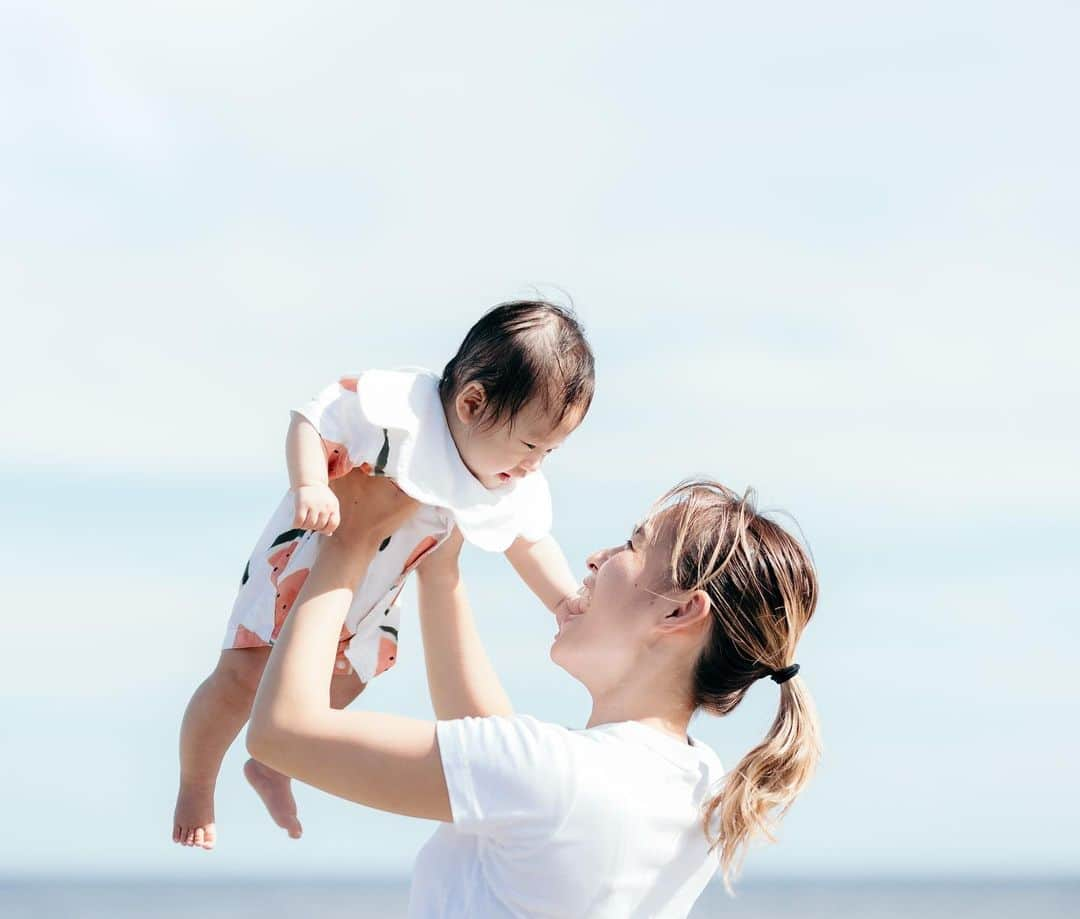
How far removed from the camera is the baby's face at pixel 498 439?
11.0 feet

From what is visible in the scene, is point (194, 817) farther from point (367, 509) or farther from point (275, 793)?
point (367, 509)

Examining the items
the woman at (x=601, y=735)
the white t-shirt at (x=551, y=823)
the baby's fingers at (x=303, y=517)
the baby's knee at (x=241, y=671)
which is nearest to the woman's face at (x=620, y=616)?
the woman at (x=601, y=735)

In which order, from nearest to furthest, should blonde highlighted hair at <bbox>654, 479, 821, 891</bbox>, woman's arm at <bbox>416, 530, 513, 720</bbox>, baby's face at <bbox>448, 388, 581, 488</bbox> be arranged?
blonde highlighted hair at <bbox>654, 479, 821, 891</bbox> < woman's arm at <bbox>416, 530, 513, 720</bbox> < baby's face at <bbox>448, 388, 581, 488</bbox>

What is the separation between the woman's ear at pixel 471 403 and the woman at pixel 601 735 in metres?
0.30

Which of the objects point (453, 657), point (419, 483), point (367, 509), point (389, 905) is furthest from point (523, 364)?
point (389, 905)

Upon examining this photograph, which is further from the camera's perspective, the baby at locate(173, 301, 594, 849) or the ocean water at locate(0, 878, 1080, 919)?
the ocean water at locate(0, 878, 1080, 919)

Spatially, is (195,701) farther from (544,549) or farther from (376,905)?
(376,905)

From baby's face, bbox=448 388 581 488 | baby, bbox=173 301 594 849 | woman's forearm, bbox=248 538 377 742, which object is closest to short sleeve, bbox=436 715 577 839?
woman's forearm, bbox=248 538 377 742

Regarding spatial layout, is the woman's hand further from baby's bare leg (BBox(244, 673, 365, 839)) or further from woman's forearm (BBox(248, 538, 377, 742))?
baby's bare leg (BBox(244, 673, 365, 839))

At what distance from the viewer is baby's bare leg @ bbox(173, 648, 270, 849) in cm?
341

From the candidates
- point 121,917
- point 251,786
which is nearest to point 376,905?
point 121,917

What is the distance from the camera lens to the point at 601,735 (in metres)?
2.66

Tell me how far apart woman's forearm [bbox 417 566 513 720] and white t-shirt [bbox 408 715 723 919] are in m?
0.48

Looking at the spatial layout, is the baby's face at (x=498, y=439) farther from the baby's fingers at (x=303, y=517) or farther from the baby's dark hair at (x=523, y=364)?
the baby's fingers at (x=303, y=517)
